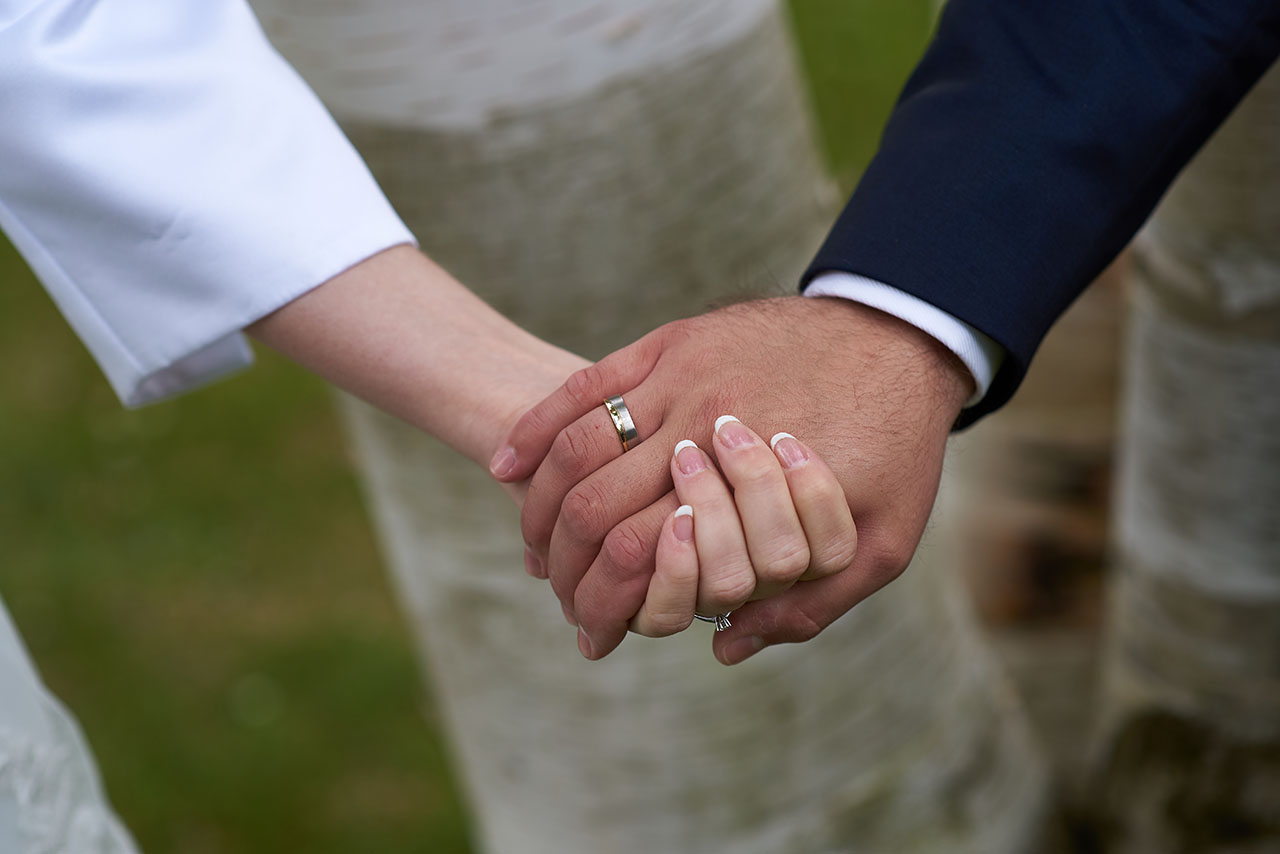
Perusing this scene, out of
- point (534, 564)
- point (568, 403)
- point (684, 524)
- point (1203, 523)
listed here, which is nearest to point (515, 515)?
point (534, 564)

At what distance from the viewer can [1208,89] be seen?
114 centimetres

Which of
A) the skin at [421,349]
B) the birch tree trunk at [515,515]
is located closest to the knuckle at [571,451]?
the skin at [421,349]

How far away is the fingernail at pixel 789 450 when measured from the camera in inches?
42.6

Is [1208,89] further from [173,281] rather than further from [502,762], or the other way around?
[502,762]

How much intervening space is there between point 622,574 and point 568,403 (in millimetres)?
182

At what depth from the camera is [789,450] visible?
109 centimetres

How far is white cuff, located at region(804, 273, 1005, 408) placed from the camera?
1.15 m

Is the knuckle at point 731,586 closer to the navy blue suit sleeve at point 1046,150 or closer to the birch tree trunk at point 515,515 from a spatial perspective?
the navy blue suit sleeve at point 1046,150

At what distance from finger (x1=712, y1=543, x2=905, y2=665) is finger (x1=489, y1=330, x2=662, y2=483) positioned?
10.0 inches

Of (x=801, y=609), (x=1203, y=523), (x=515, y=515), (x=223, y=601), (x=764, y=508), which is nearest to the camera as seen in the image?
(x=764, y=508)

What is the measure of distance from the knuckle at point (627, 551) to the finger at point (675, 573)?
2 centimetres

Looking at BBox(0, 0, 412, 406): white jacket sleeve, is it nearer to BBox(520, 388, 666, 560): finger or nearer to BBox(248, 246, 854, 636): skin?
BBox(248, 246, 854, 636): skin

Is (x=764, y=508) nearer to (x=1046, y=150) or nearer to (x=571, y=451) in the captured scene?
(x=571, y=451)

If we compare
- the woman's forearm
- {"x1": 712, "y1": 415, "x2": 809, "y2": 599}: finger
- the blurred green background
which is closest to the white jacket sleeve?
the woman's forearm
